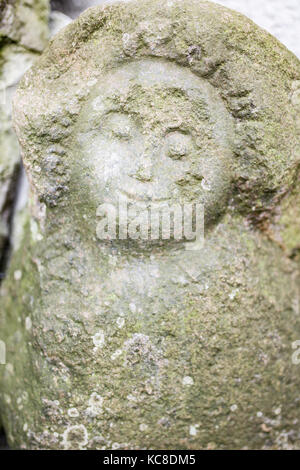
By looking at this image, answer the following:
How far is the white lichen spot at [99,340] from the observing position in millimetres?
972

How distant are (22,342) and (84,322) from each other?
0.22 metres

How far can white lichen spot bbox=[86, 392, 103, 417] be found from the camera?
0.99 metres

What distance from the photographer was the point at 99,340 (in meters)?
0.97

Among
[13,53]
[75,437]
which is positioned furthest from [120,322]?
[13,53]

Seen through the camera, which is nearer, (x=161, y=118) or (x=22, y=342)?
(x=161, y=118)

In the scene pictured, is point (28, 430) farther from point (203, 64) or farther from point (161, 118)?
point (203, 64)

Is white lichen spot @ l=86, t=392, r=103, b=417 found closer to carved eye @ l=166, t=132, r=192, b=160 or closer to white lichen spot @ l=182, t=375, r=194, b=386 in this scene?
white lichen spot @ l=182, t=375, r=194, b=386

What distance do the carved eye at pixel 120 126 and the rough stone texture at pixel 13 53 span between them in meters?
0.43

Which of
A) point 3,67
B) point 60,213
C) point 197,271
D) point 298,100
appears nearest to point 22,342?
point 60,213

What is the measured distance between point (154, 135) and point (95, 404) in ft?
1.96

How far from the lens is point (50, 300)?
1014 millimetres

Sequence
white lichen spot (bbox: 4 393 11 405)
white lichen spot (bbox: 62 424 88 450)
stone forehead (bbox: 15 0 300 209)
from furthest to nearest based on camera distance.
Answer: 1. white lichen spot (bbox: 4 393 11 405)
2. white lichen spot (bbox: 62 424 88 450)
3. stone forehead (bbox: 15 0 300 209)

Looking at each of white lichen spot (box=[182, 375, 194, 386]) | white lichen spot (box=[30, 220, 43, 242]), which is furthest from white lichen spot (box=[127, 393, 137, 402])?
white lichen spot (box=[30, 220, 43, 242])

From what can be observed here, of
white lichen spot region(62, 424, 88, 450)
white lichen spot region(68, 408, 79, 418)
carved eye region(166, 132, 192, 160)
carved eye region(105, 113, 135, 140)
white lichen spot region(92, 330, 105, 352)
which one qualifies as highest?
carved eye region(105, 113, 135, 140)
